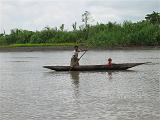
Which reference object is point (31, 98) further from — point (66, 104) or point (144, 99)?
point (144, 99)

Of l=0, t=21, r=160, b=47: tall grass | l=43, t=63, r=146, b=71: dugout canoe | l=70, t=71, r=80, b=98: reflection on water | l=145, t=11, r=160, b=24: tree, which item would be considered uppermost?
l=145, t=11, r=160, b=24: tree

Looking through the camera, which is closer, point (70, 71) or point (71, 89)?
point (71, 89)

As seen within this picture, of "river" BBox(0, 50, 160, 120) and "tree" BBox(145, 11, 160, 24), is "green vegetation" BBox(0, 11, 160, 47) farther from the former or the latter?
"river" BBox(0, 50, 160, 120)

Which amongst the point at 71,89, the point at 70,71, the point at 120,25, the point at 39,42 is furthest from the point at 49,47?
the point at 71,89

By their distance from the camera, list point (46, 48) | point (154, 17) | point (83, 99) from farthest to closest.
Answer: point (154, 17) < point (46, 48) < point (83, 99)

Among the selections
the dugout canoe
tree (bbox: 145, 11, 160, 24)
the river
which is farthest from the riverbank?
the river

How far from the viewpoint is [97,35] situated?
68812 millimetres

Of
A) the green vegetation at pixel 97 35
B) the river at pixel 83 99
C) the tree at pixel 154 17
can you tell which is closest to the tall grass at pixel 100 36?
the green vegetation at pixel 97 35

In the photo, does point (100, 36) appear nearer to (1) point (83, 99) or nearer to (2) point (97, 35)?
(2) point (97, 35)

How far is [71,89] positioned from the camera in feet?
55.6

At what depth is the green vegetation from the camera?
6581 cm

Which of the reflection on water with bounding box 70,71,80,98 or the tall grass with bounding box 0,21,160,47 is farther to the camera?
the tall grass with bounding box 0,21,160,47

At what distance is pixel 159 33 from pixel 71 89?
49.0m

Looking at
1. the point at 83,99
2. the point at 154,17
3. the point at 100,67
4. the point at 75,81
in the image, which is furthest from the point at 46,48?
the point at 83,99
